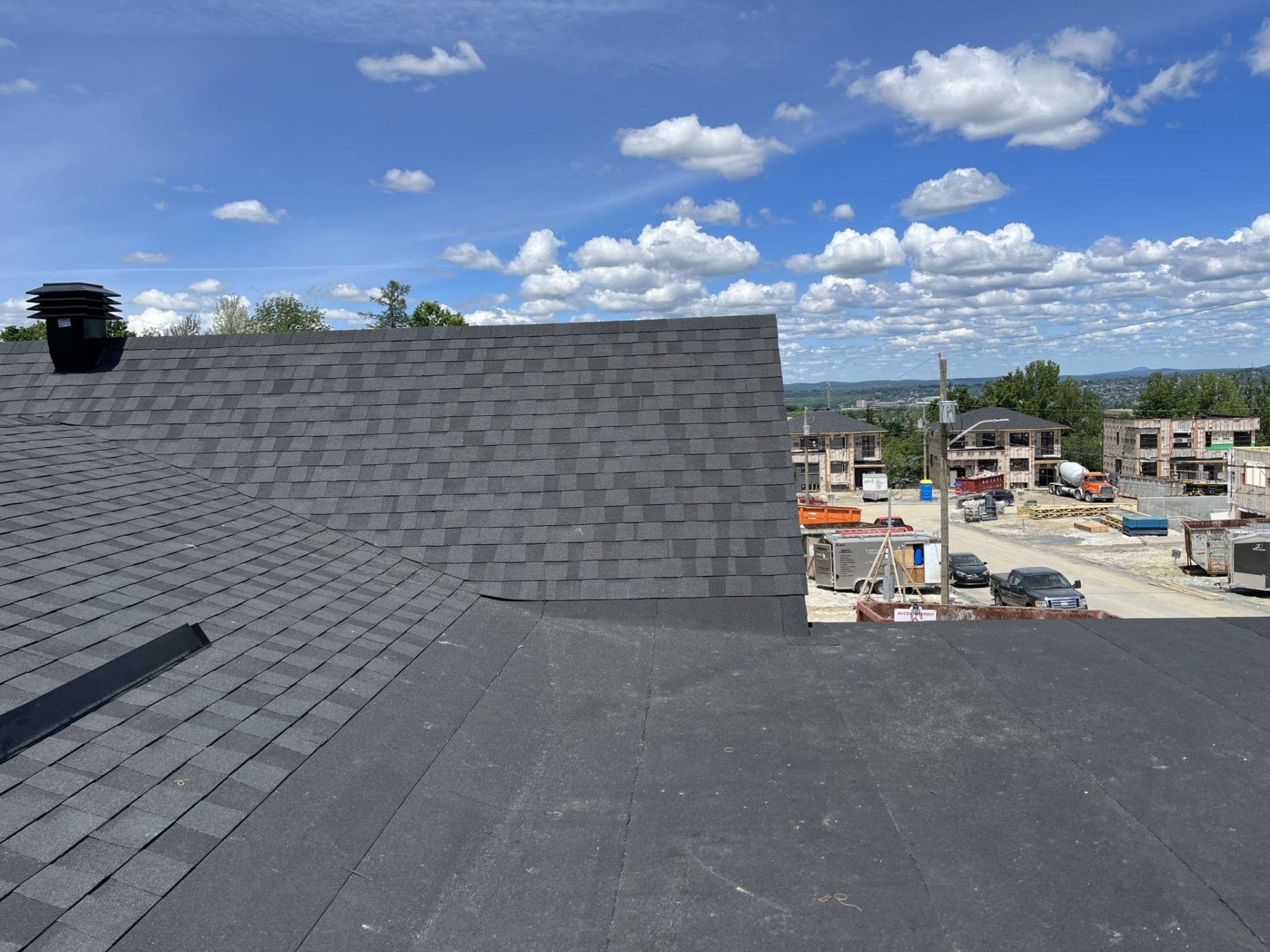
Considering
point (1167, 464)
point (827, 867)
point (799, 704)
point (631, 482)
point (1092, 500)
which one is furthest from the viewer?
point (1167, 464)

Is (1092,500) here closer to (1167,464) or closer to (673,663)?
(1167,464)

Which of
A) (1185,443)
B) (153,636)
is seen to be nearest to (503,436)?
(153,636)

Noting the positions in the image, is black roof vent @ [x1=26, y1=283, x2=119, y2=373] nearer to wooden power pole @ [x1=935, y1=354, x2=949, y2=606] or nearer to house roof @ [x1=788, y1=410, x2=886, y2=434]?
wooden power pole @ [x1=935, y1=354, x2=949, y2=606]

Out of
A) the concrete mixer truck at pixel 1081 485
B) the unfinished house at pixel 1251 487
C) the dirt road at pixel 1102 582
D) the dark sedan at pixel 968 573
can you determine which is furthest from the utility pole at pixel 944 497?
the concrete mixer truck at pixel 1081 485

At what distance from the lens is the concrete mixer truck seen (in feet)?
201

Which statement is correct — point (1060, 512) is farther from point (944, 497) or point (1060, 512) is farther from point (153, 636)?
point (153, 636)

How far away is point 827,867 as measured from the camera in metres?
3.83

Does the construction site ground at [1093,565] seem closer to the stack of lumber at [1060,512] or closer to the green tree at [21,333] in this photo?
the stack of lumber at [1060,512]

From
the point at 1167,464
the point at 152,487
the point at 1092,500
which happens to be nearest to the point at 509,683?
the point at 152,487

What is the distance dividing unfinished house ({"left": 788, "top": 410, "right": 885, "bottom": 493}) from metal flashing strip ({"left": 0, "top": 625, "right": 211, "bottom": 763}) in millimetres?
70170

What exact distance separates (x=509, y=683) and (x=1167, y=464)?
77.9 metres

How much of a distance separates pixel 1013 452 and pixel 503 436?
2888 inches

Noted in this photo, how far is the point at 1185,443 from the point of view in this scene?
69.9m

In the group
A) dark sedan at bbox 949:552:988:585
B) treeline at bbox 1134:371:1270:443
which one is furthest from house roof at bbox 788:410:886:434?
treeline at bbox 1134:371:1270:443
